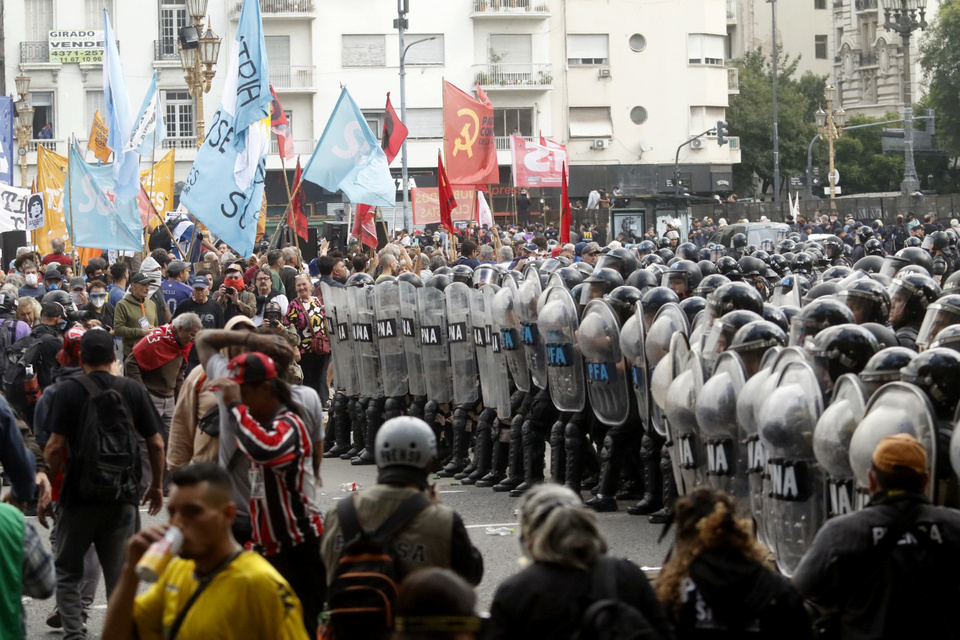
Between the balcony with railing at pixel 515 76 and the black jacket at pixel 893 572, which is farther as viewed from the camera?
the balcony with railing at pixel 515 76

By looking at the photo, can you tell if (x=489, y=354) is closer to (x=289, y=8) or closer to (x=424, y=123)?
(x=424, y=123)

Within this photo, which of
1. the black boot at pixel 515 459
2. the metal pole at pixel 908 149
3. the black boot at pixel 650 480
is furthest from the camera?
the metal pole at pixel 908 149

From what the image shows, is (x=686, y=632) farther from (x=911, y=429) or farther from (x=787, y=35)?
(x=787, y=35)

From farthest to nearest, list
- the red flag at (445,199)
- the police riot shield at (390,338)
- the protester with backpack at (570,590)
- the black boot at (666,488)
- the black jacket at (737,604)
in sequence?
1. the red flag at (445,199)
2. the police riot shield at (390,338)
3. the black boot at (666,488)
4. the black jacket at (737,604)
5. the protester with backpack at (570,590)

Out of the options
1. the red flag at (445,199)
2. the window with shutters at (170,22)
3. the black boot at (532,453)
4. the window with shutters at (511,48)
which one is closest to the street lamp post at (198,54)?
the red flag at (445,199)

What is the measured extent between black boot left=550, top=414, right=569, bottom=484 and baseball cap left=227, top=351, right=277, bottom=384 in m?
5.41

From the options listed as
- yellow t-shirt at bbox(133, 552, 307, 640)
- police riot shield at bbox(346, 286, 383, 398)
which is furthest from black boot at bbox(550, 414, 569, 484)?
yellow t-shirt at bbox(133, 552, 307, 640)

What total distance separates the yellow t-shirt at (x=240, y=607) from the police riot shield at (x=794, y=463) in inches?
106

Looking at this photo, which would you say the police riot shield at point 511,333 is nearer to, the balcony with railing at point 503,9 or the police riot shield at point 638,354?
the police riot shield at point 638,354

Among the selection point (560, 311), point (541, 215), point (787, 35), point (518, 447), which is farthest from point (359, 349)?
point (787, 35)

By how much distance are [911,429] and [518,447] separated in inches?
233

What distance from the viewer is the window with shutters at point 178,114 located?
53438 millimetres

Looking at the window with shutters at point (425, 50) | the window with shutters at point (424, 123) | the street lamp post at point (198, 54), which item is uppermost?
the window with shutters at point (425, 50)

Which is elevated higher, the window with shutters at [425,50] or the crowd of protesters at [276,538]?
the window with shutters at [425,50]
